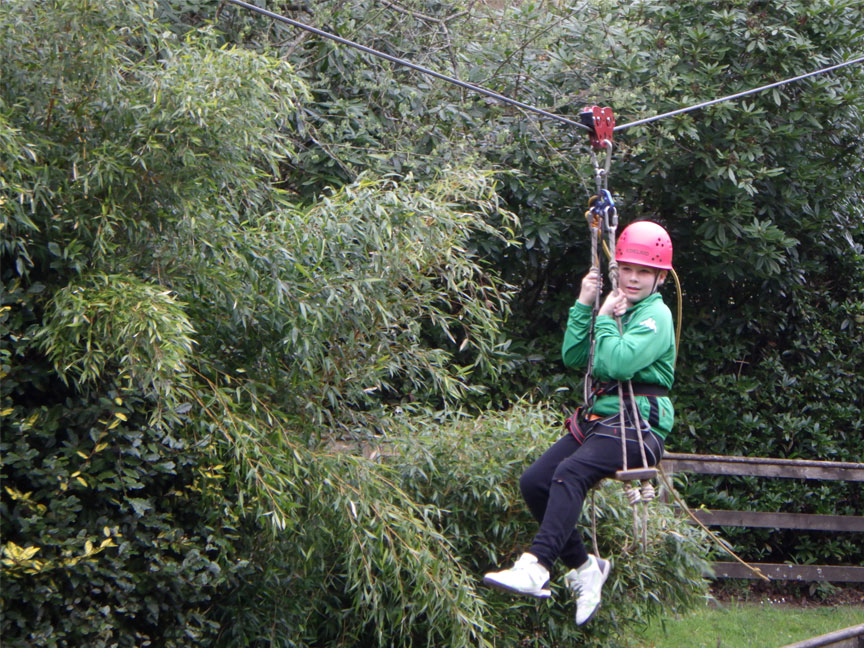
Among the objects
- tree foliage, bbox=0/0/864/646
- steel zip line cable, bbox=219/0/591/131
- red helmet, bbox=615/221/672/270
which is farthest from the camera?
red helmet, bbox=615/221/672/270

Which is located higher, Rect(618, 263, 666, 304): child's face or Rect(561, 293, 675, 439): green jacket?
Rect(618, 263, 666, 304): child's face

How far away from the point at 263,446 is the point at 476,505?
4.62 feet

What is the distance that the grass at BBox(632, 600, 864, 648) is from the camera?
6.66m

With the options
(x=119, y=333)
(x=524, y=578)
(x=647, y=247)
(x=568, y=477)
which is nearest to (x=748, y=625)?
(x=568, y=477)

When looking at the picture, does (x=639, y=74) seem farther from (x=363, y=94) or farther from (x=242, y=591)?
(x=242, y=591)

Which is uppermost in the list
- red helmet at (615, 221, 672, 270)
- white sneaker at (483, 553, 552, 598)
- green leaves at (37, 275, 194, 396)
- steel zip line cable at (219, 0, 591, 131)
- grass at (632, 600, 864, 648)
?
steel zip line cable at (219, 0, 591, 131)

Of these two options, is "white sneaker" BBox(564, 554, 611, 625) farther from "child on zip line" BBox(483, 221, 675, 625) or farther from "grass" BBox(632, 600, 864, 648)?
"grass" BBox(632, 600, 864, 648)

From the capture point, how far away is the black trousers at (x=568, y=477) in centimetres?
416

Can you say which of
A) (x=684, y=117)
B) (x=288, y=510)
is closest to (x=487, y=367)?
(x=288, y=510)

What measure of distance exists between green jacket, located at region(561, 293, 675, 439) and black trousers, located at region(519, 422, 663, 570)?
12cm

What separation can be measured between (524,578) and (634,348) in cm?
106

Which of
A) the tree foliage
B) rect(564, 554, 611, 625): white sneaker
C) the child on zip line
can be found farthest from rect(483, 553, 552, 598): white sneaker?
the tree foliage

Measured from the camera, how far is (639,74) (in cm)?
719

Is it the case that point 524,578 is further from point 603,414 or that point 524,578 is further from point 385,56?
point 385,56
